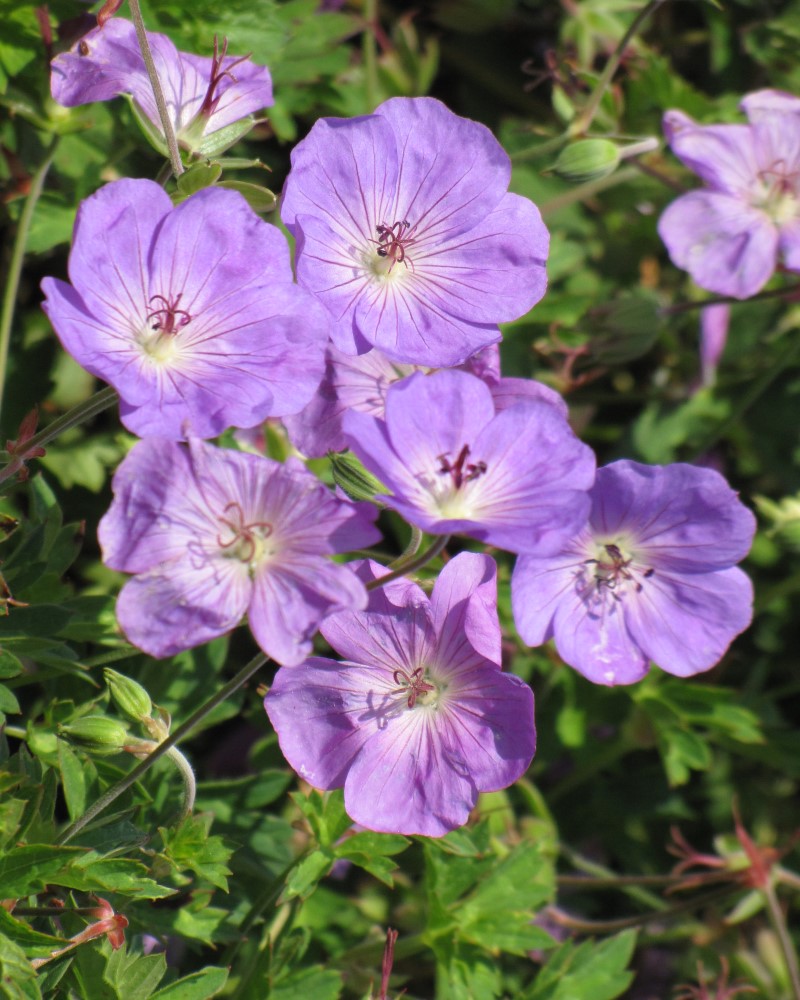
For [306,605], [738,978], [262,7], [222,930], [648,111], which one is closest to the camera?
[306,605]

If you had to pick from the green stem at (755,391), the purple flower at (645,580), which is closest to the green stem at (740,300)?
the green stem at (755,391)

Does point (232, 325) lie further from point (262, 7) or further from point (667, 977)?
point (667, 977)

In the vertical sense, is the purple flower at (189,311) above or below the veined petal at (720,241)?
above

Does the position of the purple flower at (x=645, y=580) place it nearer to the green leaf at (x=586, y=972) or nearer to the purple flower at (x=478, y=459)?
the purple flower at (x=478, y=459)

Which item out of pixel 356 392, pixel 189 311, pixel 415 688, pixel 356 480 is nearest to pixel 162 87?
pixel 189 311

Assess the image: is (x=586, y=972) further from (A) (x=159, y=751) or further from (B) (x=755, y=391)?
(B) (x=755, y=391)

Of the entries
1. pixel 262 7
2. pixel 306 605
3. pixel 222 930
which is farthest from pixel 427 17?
pixel 222 930

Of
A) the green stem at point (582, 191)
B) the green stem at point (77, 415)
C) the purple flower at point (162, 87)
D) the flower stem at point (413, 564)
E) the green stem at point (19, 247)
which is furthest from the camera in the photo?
the green stem at point (582, 191)
